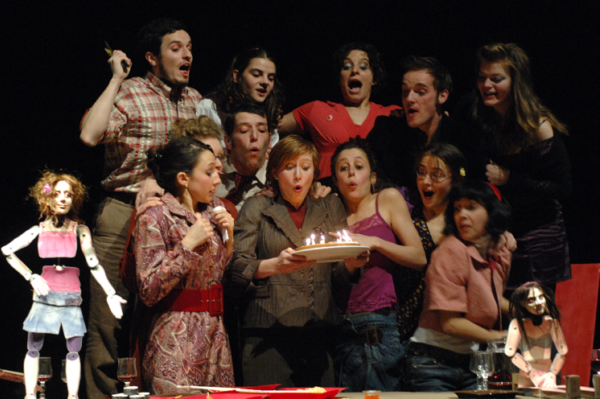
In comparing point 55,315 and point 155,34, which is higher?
point 155,34

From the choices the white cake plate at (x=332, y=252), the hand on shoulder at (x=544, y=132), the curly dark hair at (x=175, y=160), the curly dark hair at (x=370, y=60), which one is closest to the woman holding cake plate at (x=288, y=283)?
the white cake plate at (x=332, y=252)

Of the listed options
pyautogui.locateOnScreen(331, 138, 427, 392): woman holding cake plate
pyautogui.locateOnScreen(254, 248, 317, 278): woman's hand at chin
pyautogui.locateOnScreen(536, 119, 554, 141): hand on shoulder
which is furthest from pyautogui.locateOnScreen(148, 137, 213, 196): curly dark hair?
pyautogui.locateOnScreen(536, 119, 554, 141): hand on shoulder

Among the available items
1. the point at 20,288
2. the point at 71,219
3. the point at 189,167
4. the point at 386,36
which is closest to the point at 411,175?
the point at 386,36

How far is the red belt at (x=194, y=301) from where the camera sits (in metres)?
3.30

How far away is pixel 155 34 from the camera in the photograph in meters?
4.50

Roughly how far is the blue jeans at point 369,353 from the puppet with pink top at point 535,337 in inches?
29.7

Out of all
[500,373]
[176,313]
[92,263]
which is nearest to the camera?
[500,373]

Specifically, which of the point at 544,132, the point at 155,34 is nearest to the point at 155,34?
the point at 155,34

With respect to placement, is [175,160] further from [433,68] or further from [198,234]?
[433,68]

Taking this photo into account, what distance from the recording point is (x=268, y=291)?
12.3ft

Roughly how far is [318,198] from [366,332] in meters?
0.86

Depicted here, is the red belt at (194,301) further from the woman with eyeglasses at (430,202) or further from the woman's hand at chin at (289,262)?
the woman with eyeglasses at (430,202)

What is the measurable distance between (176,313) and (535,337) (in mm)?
1852

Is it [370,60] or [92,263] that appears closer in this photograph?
[92,263]
